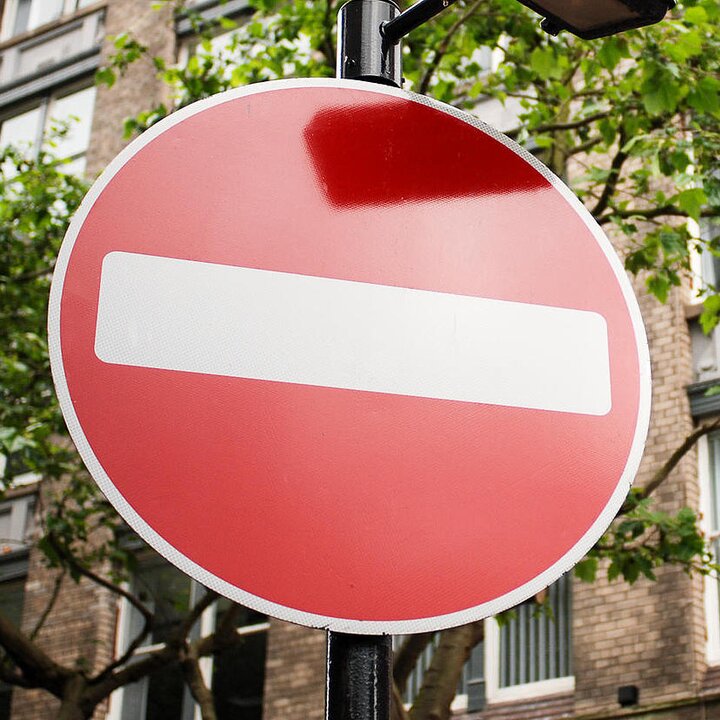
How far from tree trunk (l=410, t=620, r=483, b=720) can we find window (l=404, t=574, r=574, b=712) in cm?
390

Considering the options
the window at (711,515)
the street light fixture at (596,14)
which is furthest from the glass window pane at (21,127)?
the street light fixture at (596,14)

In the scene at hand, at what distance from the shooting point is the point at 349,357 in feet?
6.24

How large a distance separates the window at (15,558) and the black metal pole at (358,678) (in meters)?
15.3

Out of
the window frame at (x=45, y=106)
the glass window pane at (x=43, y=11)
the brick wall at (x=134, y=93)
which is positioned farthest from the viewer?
the glass window pane at (x=43, y=11)

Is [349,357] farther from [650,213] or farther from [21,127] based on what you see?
[21,127]

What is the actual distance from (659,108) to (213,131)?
5.73m

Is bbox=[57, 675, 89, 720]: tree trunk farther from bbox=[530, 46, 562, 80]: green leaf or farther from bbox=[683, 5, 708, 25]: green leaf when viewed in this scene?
bbox=[683, 5, 708, 25]: green leaf

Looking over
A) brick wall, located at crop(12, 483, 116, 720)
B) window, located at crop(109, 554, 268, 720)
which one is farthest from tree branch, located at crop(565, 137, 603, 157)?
brick wall, located at crop(12, 483, 116, 720)

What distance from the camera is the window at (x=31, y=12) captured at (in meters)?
21.1

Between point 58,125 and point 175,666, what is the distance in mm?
8899

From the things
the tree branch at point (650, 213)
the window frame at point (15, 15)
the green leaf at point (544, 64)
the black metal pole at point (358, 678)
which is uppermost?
the window frame at point (15, 15)

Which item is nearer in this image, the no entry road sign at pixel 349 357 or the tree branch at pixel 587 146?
the no entry road sign at pixel 349 357

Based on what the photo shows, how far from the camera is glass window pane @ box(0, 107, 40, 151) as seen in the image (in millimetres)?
19859

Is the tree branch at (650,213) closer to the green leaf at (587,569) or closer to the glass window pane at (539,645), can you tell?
the green leaf at (587,569)
